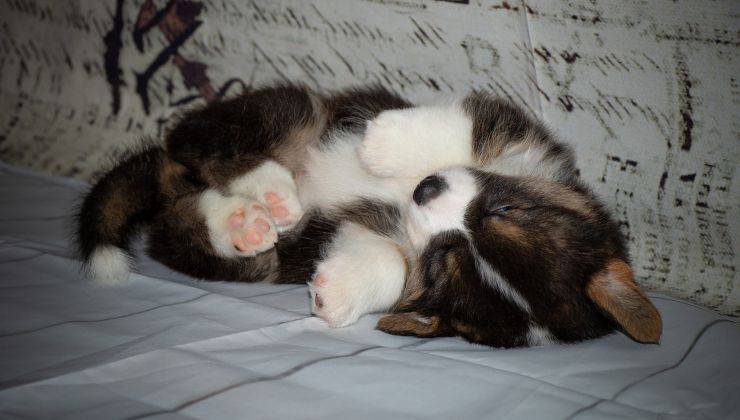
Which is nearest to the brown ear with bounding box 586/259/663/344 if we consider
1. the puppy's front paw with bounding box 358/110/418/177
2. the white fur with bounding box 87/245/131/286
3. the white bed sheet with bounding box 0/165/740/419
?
the white bed sheet with bounding box 0/165/740/419

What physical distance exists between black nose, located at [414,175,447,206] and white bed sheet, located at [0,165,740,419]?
0.40 metres

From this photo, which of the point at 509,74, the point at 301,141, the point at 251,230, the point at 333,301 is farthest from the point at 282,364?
the point at 509,74

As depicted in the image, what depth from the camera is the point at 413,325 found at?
1.73 metres

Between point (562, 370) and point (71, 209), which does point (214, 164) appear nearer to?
point (71, 209)

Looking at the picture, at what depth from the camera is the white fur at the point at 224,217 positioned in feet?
6.38

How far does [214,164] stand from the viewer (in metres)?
2.05

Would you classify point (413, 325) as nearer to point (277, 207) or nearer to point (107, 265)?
point (277, 207)

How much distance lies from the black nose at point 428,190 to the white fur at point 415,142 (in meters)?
0.13

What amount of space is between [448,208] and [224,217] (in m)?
0.72

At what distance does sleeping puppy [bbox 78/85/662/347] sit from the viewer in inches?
67.4

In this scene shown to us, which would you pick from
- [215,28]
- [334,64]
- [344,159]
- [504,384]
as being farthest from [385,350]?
[215,28]

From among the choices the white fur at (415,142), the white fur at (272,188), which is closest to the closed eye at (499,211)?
the white fur at (415,142)

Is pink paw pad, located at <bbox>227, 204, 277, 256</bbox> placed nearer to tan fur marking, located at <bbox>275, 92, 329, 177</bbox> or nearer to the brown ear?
tan fur marking, located at <bbox>275, 92, 329, 177</bbox>

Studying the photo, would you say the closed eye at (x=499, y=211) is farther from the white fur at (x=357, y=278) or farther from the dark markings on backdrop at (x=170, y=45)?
the dark markings on backdrop at (x=170, y=45)
